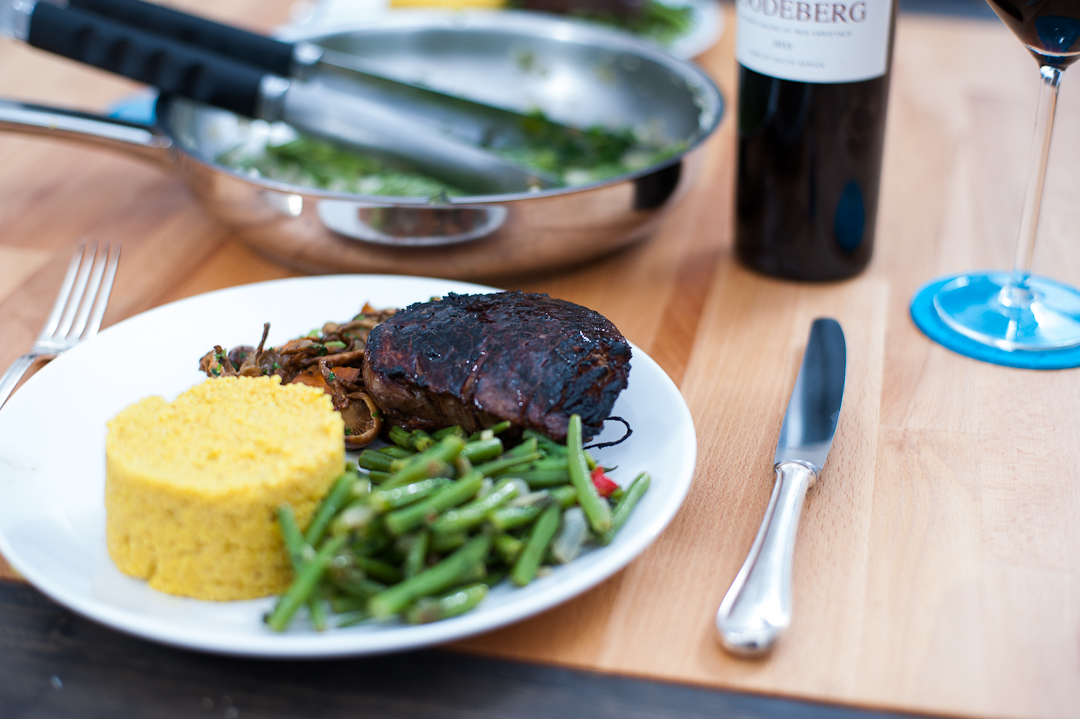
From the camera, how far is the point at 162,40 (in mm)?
2068

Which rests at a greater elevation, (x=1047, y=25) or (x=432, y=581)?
(x=1047, y=25)

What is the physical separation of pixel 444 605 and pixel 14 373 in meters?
1.01

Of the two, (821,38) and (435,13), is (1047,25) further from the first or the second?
(435,13)

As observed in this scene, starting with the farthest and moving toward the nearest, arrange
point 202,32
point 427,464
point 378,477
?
point 202,32, point 378,477, point 427,464

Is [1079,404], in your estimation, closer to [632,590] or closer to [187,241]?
[632,590]

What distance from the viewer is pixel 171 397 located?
150 cm

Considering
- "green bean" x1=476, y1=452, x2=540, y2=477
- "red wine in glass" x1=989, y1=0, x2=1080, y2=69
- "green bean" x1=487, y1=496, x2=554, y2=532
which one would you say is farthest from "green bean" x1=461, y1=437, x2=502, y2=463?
"red wine in glass" x1=989, y1=0, x2=1080, y2=69

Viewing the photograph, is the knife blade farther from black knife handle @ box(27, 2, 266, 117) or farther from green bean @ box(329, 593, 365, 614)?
black knife handle @ box(27, 2, 266, 117)

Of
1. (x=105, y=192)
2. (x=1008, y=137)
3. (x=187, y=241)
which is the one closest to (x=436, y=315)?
(x=187, y=241)

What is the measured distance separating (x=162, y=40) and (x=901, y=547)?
1860 mm

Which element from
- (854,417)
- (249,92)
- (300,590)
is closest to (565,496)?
(300,590)

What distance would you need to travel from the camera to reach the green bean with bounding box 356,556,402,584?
3.51ft

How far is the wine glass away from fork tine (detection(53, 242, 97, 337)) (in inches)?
67.0

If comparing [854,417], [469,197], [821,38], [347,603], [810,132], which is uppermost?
[821,38]
